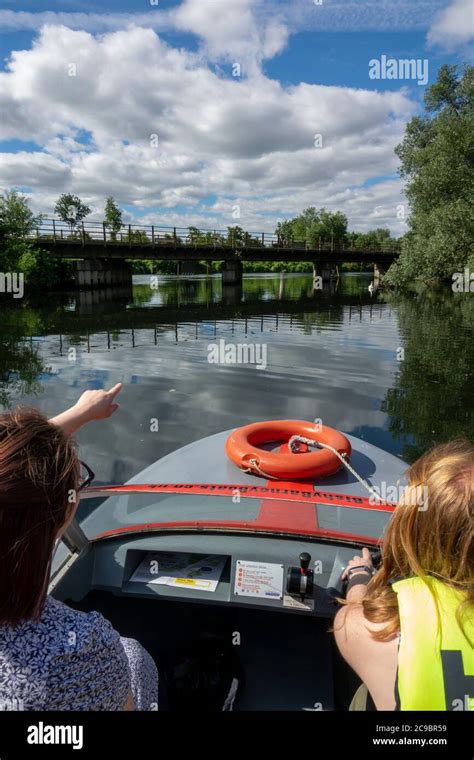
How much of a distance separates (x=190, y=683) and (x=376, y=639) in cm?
190

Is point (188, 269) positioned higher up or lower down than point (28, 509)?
higher up

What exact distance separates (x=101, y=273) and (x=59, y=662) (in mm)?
46101

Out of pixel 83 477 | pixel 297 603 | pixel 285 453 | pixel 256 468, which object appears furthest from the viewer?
pixel 285 453

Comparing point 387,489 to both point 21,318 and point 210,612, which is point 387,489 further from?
point 21,318

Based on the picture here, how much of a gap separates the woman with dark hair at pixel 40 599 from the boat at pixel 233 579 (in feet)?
5.68

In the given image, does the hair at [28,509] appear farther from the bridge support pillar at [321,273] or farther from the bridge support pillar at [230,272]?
the bridge support pillar at [321,273]

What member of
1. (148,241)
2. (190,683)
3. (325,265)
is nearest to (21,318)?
(148,241)

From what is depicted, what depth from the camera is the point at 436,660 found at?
140 centimetres

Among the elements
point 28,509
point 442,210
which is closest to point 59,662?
point 28,509

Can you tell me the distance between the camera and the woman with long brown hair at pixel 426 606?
1.39 metres

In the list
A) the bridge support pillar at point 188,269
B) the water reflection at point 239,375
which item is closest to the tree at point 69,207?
the bridge support pillar at point 188,269

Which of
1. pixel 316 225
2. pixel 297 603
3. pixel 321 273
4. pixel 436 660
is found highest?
pixel 316 225

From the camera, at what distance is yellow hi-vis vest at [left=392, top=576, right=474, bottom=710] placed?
1385mm

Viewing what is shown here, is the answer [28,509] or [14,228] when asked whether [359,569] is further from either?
[14,228]
